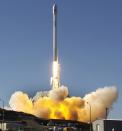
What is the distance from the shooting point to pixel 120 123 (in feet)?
490

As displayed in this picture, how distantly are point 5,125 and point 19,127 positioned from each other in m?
7.07

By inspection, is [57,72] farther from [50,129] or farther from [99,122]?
[99,122]

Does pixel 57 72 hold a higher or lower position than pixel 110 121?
higher

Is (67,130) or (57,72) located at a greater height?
(57,72)

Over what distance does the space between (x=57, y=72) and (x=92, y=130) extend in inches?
1594

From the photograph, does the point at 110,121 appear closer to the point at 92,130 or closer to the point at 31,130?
the point at 92,130

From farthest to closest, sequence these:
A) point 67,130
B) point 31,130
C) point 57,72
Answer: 1. point 57,72
2. point 31,130
3. point 67,130

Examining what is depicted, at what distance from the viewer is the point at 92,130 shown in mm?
165625

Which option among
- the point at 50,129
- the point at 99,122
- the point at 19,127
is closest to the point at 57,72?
the point at 50,129

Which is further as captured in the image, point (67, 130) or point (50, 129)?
point (50, 129)

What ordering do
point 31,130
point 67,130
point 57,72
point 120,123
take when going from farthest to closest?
point 57,72 → point 31,130 → point 67,130 → point 120,123

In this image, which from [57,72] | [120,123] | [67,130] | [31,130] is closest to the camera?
[120,123]

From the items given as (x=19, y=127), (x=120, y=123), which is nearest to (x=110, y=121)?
(x=120, y=123)

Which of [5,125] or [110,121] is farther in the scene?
[5,125]
